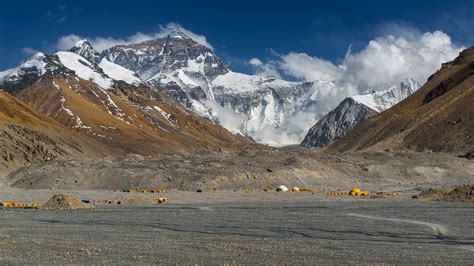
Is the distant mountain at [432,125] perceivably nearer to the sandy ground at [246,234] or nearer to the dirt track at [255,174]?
the dirt track at [255,174]

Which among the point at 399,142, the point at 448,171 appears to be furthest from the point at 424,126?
the point at 448,171

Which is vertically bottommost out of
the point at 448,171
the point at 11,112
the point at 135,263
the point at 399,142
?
the point at 135,263

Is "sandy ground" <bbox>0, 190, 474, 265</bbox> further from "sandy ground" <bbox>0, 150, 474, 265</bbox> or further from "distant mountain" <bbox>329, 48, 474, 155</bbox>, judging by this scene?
"distant mountain" <bbox>329, 48, 474, 155</bbox>

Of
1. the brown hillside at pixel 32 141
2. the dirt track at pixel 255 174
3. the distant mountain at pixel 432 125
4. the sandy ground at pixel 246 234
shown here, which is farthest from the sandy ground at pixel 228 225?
the distant mountain at pixel 432 125

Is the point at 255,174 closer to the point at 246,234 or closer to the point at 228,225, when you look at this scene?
the point at 228,225

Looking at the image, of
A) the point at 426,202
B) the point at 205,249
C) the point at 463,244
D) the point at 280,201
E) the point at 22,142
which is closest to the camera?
the point at 205,249

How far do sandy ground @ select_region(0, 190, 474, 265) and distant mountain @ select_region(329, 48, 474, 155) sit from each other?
8733 centimetres

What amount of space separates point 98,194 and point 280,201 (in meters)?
24.6

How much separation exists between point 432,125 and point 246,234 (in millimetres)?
127168

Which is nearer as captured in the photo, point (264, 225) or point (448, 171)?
point (264, 225)

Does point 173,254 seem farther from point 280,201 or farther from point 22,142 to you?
point 22,142

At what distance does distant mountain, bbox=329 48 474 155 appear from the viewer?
137 m

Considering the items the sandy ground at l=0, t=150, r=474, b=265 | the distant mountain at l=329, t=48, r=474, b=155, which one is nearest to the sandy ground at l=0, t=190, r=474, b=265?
the sandy ground at l=0, t=150, r=474, b=265

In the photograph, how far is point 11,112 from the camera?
183000 millimetres
